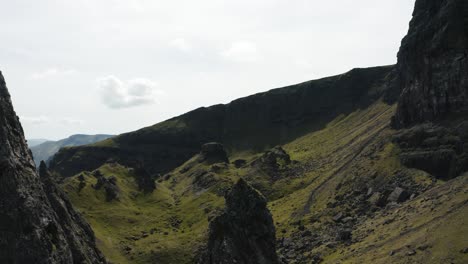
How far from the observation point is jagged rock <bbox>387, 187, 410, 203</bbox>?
451 ft

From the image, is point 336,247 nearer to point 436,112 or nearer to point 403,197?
point 403,197

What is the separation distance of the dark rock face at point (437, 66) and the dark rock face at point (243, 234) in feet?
435

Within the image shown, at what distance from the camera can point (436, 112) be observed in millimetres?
169875

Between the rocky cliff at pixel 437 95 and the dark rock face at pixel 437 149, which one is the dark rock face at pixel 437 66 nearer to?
the rocky cliff at pixel 437 95

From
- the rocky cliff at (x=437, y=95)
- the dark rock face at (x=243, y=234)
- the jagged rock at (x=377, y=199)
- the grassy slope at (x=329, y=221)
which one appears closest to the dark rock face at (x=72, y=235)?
the dark rock face at (x=243, y=234)

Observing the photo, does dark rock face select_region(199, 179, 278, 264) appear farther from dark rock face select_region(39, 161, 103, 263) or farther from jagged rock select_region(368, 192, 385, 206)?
jagged rock select_region(368, 192, 385, 206)

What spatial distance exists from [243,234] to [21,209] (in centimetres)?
2898

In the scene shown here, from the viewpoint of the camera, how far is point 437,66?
173 metres

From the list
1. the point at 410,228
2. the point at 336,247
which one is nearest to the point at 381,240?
the point at 410,228

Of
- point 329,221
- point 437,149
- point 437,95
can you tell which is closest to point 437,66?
point 437,95

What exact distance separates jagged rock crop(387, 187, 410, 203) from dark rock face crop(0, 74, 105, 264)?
419 feet

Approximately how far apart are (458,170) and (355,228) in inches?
1529

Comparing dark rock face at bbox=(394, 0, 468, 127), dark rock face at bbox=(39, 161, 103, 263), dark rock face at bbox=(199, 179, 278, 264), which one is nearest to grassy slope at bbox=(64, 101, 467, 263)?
dark rock face at bbox=(394, 0, 468, 127)

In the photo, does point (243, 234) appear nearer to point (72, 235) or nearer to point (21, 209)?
point (72, 235)
